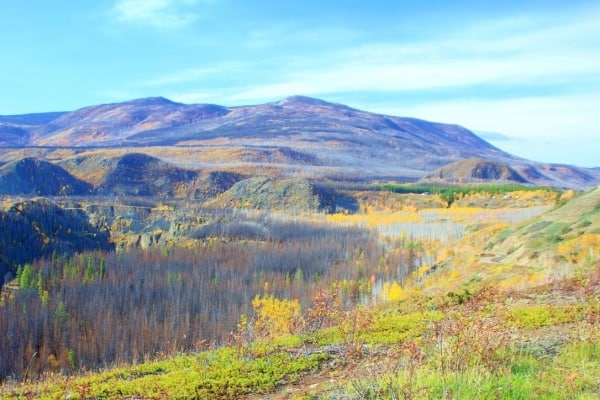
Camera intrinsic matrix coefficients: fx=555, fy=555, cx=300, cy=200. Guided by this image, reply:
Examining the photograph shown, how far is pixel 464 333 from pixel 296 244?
4601 centimetres

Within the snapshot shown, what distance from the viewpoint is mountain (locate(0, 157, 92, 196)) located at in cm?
8778

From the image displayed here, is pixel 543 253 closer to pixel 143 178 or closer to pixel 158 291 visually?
pixel 158 291

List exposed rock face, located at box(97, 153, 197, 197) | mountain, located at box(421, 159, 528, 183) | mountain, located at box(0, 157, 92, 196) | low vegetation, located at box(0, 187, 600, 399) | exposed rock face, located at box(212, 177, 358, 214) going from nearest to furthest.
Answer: low vegetation, located at box(0, 187, 600, 399) → exposed rock face, located at box(212, 177, 358, 214) → mountain, located at box(0, 157, 92, 196) → exposed rock face, located at box(97, 153, 197, 197) → mountain, located at box(421, 159, 528, 183)

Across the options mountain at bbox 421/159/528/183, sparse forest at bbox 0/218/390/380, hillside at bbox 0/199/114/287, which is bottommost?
sparse forest at bbox 0/218/390/380

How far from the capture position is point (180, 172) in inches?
4257

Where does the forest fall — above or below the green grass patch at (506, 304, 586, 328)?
below

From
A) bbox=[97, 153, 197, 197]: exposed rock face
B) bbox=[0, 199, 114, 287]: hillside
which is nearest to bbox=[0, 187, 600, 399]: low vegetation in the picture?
bbox=[0, 199, 114, 287]: hillside

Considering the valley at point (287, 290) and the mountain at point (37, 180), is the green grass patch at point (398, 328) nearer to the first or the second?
the valley at point (287, 290)

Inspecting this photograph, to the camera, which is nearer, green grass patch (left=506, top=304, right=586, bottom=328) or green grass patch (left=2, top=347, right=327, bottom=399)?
green grass patch (left=2, top=347, right=327, bottom=399)

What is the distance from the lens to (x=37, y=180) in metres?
92.1

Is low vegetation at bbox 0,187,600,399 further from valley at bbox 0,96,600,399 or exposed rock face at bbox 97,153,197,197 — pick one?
exposed rock face at bbox 97,153,197,197

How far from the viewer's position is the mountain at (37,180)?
8778 cm

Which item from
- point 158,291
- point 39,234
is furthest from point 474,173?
point 158,291

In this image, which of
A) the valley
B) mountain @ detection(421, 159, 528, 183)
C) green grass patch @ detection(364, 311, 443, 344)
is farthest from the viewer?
mountain @ detection(421, 159, 528, 183)
